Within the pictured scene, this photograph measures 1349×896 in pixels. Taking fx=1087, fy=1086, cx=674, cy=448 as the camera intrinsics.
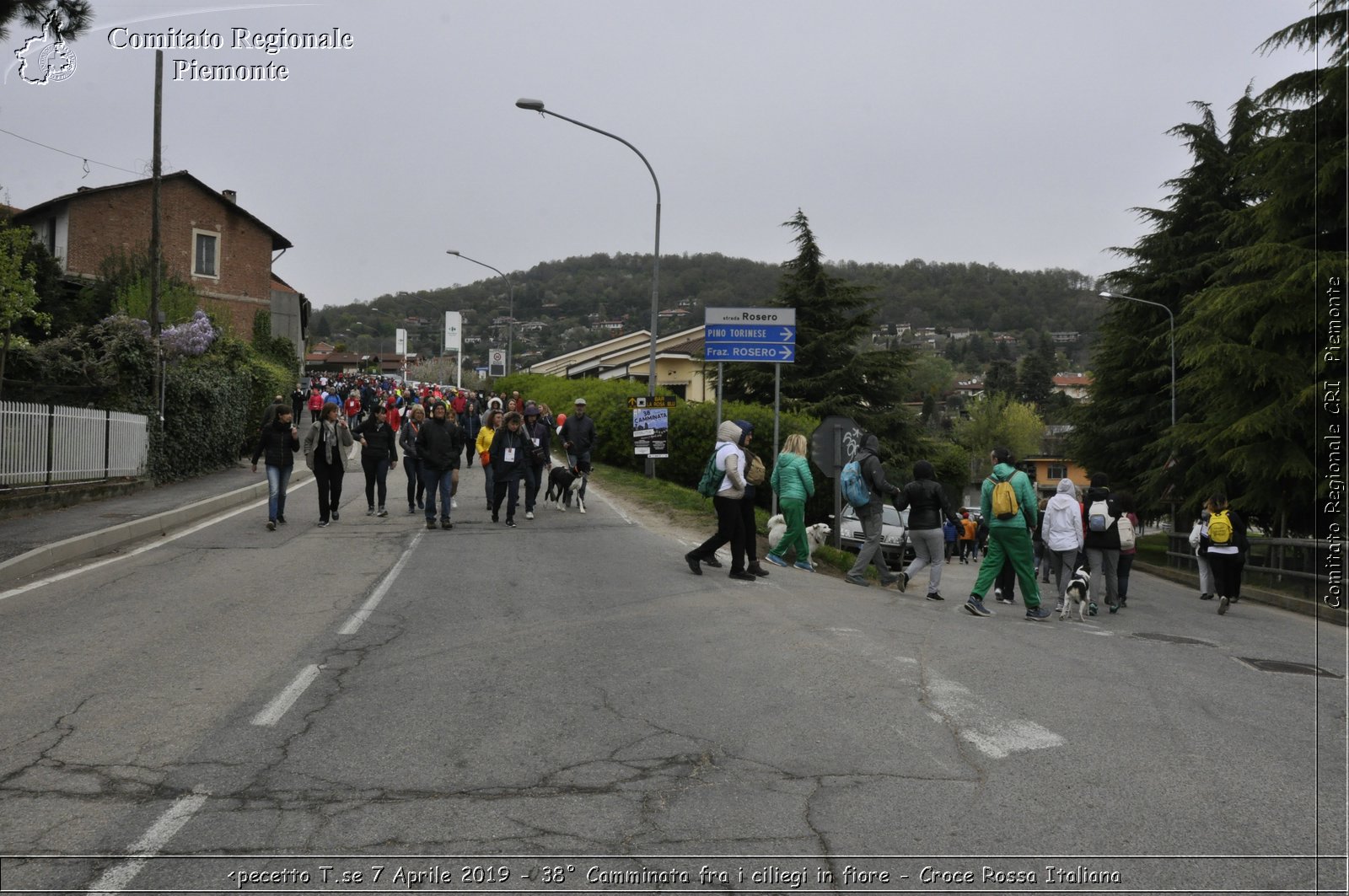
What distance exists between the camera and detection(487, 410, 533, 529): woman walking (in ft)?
55.1

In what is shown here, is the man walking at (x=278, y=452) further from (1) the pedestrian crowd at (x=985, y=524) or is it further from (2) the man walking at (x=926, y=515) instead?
(2) the man walking at (x=926, y=515)

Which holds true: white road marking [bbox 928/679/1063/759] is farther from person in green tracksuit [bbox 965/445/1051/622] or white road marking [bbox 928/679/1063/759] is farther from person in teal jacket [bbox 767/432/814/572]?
person in teal jacket [bbox 767/432/814/572]

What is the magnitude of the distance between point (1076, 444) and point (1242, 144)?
1121 centimetres

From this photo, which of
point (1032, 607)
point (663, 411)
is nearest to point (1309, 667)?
point (1032, 607)

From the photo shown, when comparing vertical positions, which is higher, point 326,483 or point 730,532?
point 326,483

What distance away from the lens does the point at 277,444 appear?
15.8m

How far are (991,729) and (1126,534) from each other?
11.0 m

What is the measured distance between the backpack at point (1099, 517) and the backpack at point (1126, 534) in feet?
4.99

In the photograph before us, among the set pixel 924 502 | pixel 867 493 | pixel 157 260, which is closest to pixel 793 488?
pixel 867 493

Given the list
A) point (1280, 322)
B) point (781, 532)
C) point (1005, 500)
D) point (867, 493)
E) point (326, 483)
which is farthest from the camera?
point (1280, 322)

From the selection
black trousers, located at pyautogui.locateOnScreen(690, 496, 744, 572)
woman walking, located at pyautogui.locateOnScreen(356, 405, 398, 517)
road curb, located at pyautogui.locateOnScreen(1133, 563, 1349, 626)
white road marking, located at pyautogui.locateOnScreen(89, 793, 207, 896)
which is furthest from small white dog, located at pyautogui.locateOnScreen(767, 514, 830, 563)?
white road marking, located at pyautogui.locateOnScreen(89, 793, 207, 896)

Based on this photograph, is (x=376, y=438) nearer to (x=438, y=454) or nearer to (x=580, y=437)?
(x=438, y=454)

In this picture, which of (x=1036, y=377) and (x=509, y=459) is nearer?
(x=509, y=459)

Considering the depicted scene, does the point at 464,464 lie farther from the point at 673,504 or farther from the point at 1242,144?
the point at 1242,144
